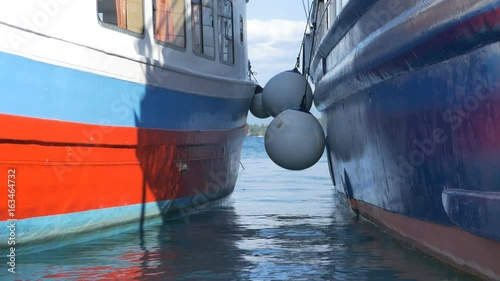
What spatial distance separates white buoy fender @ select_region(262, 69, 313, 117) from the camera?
1091 centimetres

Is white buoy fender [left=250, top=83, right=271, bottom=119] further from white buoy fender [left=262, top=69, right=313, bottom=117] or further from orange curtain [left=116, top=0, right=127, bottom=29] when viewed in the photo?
orange curtain [left=116, top=0, right=127, bottom=29]

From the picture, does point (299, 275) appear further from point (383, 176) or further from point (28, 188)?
point (28, 188)

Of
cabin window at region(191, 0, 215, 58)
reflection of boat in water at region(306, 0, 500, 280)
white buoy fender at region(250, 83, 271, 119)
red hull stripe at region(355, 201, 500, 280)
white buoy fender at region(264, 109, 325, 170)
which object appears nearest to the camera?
reflection of boat in water at region(306, 0, 500, 280)

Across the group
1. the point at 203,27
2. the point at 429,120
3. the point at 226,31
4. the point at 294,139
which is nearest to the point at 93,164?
the point at 294,139

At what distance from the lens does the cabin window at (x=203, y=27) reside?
31.2 feet

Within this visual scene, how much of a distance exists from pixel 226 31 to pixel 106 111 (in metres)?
4.28

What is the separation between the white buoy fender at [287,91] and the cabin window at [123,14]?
335 cm

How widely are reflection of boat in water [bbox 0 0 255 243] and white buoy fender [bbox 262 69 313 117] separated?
93cm

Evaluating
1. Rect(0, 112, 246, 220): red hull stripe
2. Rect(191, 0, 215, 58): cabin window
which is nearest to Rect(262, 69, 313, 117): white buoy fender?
Rect(191, 0, 215, 58): cabin window

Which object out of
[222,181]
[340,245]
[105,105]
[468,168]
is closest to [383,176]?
[340,245]

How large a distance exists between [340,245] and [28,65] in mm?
2837

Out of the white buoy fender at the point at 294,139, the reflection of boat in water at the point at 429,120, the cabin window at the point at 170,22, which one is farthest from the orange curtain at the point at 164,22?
the reflection of boat in water at the point at 429,120

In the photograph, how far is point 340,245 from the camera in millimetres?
7047

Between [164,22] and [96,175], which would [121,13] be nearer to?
[164,22]
